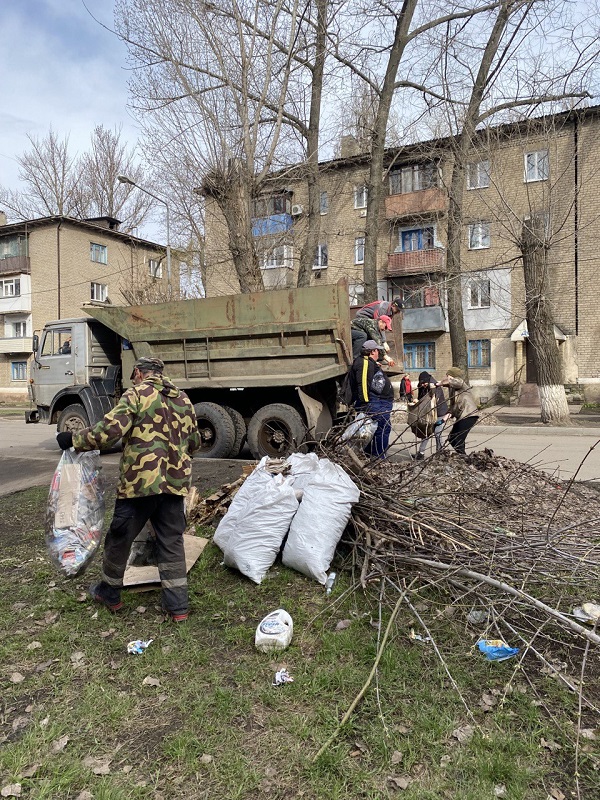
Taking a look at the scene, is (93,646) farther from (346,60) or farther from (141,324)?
(346,60)

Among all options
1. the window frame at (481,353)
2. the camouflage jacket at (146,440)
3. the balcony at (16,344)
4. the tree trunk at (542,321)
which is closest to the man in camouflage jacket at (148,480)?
the camouflage jacket at (146,440)

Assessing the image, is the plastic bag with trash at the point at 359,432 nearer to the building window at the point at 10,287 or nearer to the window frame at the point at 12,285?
the window frame at the point at 12,285

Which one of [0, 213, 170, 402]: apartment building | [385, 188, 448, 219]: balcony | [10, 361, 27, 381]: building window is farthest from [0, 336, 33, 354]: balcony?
[385, 188, 448, 219]: balcony

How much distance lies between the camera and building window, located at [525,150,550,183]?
552 inches

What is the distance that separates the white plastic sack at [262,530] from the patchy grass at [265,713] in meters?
0.29

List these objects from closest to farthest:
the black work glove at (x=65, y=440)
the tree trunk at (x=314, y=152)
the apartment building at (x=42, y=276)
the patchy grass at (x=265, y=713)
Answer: the patchy grass at (x=265, y=713) → the black work glove at (x=65, y=440) → the tree trunk at (x=314, y=152) → the apartment building at (x=42, y=276)

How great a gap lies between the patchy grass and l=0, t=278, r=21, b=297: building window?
35.7 m

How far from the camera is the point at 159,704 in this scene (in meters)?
2.64

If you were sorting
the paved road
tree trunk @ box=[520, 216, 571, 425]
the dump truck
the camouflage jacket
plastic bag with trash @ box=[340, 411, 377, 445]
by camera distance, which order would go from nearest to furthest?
the camouflage jacket, plastic bag with trash @ box=[340, 411, 377, 445], the paved road, the dump truck, tree trunk @ box=[520, 216, 571, 425]

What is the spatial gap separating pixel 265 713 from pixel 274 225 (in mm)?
16387

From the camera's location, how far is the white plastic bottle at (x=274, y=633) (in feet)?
9.96

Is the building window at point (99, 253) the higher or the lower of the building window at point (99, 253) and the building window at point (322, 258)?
the higher

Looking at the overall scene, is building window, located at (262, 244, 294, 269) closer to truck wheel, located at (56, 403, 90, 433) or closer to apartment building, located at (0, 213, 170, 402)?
truck wheel, located at (56, 403, 90, 433)

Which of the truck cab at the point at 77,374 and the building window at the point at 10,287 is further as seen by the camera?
the building window at the point at 10,287
